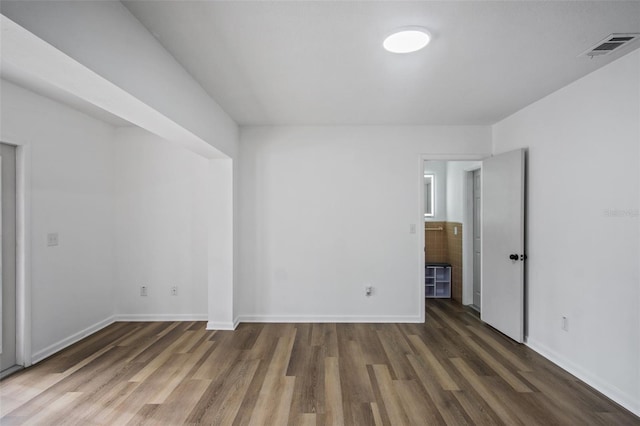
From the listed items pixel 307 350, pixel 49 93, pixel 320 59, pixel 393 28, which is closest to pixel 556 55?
pixel 393 28

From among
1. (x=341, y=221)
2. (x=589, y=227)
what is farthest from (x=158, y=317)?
(x=589, y=227)

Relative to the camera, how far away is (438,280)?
5.04m

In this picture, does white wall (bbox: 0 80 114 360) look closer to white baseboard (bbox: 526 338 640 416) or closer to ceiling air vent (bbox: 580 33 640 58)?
ceiling air vent (bbox: 580 33 640 58)

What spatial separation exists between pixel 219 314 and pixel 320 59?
3.04m

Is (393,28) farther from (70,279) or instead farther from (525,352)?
(70,279)

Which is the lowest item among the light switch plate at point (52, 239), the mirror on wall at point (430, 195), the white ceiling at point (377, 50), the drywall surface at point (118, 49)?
the light switch plate at point (52, 239)

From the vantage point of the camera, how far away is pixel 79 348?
3.07 meters

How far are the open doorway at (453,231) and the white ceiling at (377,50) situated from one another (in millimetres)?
1630

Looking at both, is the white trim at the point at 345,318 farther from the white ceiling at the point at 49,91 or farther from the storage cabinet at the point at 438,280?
the white ceiling at the point at 49,91

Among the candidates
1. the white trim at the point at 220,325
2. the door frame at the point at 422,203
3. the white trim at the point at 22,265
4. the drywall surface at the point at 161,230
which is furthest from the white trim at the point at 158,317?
the door frame at the point at 422,203

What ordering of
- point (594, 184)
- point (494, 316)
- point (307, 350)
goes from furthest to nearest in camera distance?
point (494, 316), point (307, 350), point (594, 184)

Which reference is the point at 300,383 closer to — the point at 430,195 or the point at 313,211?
the point at 313,211

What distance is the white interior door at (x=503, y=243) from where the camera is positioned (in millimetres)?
3166

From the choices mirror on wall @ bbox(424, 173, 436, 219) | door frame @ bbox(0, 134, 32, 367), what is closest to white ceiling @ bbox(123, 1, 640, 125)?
door frame @ bbox(0, 134, 32, 367)
